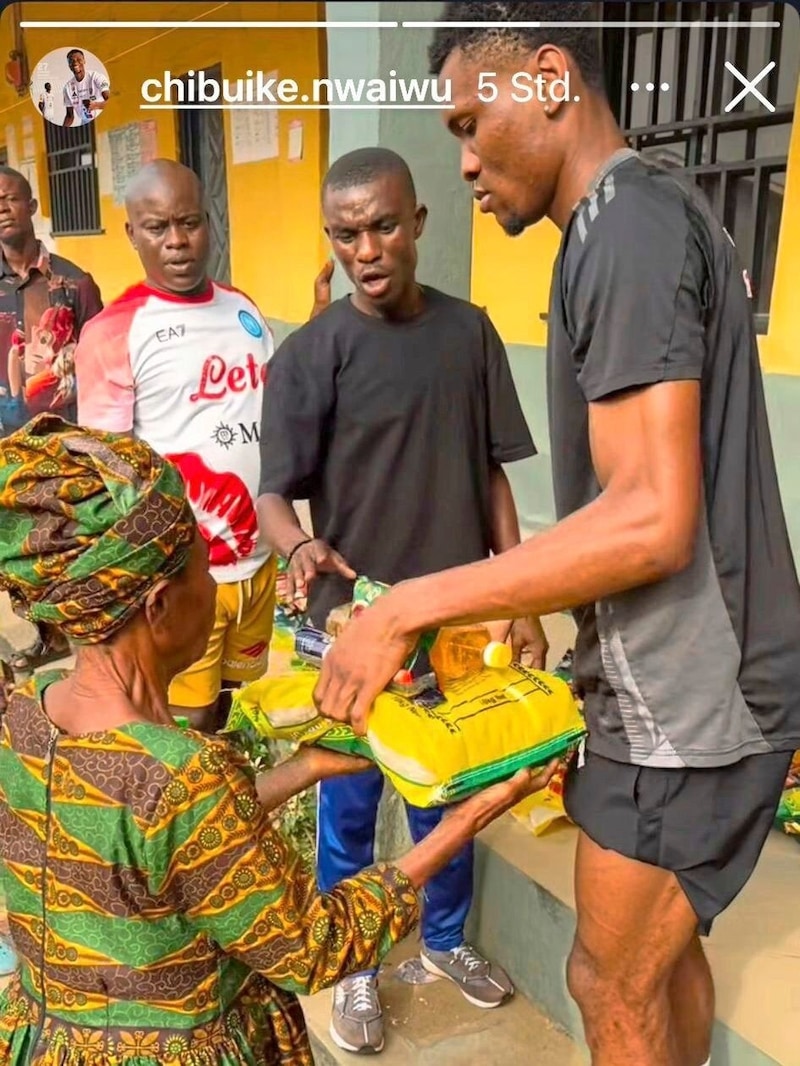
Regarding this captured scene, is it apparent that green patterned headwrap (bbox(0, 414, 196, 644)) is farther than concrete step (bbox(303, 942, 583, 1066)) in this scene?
No

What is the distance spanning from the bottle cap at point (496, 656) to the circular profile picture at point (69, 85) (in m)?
3.48

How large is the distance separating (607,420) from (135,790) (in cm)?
72

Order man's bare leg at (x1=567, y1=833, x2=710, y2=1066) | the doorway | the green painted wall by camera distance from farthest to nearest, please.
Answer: the doorway → the green painted wall → man's bare leg at (x1=567, y1=833, x2=710, y2=1066)

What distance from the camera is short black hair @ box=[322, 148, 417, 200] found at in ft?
7.54

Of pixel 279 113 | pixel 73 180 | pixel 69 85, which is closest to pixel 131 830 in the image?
pixel 69 85

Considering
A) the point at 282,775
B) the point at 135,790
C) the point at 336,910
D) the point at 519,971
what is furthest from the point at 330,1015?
the point at 135,790

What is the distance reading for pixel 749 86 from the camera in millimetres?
3680

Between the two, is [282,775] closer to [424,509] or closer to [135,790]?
[135,790]

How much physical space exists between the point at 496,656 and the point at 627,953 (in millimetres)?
478

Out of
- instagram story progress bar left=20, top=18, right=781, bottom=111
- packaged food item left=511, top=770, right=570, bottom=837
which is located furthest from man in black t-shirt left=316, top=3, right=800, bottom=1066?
packaged food item left=511, top=770, right=570, bottom=837

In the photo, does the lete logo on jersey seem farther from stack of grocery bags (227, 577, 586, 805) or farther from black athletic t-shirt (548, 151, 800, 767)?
black athletic t-shirt (548, 151, 800, 767)

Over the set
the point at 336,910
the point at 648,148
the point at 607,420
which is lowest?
the point at 336,910

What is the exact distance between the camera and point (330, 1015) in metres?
2.49

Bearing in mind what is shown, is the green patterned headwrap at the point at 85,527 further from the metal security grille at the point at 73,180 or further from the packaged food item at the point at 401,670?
the metal security grille at the point at 73,180
